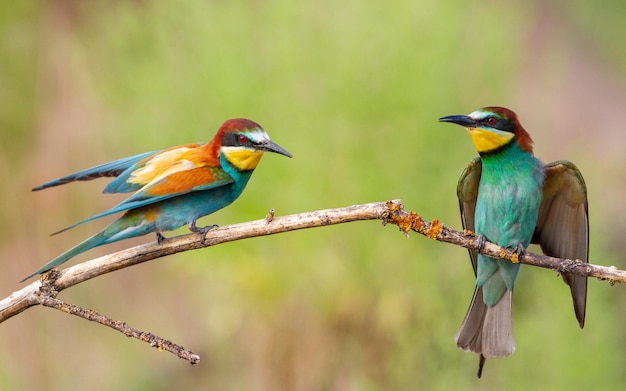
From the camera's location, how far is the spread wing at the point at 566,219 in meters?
2.93

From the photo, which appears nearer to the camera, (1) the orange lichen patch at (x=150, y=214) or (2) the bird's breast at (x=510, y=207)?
(1) the orange lichen patch at (x=150, y=214)

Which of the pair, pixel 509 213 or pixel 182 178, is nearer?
pixel 182 178

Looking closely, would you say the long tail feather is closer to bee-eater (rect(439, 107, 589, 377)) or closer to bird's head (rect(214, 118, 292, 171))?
bee-eater (rect(439, 107, 589, 377))

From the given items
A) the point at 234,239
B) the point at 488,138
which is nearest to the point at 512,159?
the point at 488,138

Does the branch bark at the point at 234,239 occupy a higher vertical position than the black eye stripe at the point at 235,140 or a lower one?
lower

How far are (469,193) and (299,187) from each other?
246 centimetres

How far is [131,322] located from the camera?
6426 mm

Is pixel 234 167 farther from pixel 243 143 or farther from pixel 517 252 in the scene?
pixel 517 252

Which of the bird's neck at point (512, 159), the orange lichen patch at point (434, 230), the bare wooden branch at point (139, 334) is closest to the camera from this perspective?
the bare wooden branch at point (139, 334)

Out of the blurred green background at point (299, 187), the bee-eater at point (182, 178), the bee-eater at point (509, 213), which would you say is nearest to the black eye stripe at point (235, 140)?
the bee-eater at point (182, 178)

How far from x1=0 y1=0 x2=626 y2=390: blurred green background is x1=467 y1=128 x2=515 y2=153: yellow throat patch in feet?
8.38

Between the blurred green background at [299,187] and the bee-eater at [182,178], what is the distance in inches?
116

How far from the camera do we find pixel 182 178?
8.54 ft

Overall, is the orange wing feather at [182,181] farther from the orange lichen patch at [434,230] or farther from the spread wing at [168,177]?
the orange lichen patch at [434,230]
